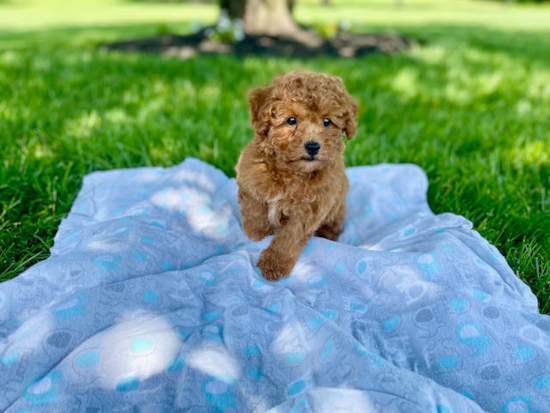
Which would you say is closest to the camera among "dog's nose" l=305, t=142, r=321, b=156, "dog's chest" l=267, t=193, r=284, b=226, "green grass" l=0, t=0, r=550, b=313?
"dog's nose" l=305, t=142, r=321, b=156

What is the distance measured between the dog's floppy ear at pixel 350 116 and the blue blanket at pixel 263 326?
695mm

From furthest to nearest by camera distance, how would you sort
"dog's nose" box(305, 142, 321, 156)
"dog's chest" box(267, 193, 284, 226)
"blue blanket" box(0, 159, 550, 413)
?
1. "dog's chest" box(267, 193, 284, 226)
2. "dog's nose" box(305, 142, 321, 156)
3. "blue blanket" box(0, 159, 550, 413)

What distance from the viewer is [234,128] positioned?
14.5 ft

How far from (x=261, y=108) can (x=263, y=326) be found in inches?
46.1

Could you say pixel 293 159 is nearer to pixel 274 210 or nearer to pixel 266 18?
pixel 274 210

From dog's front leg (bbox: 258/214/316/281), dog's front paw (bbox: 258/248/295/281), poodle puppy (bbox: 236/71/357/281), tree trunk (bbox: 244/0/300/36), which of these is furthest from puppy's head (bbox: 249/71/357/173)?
tree trunk (bbox: 244/0/300/36)

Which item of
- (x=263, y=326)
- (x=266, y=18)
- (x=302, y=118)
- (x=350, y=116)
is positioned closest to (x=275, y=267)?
(x=263, y=326)

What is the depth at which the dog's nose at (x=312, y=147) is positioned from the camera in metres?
2.27

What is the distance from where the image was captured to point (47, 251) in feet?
9.14

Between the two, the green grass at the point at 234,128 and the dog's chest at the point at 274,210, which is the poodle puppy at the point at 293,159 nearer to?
the dog's chest at the point at 274,210

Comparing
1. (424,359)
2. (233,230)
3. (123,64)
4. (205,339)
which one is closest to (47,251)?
(233,230)

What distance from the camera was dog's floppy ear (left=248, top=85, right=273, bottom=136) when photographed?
7.80ft

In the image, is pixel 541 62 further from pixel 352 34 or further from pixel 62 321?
pixel 62 321

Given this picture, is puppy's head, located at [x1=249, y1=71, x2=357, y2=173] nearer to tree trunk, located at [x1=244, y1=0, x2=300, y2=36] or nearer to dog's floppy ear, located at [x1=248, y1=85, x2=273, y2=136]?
dog's floppy ear, located at [x1=248, y1=85, x2=273, y2=136]
